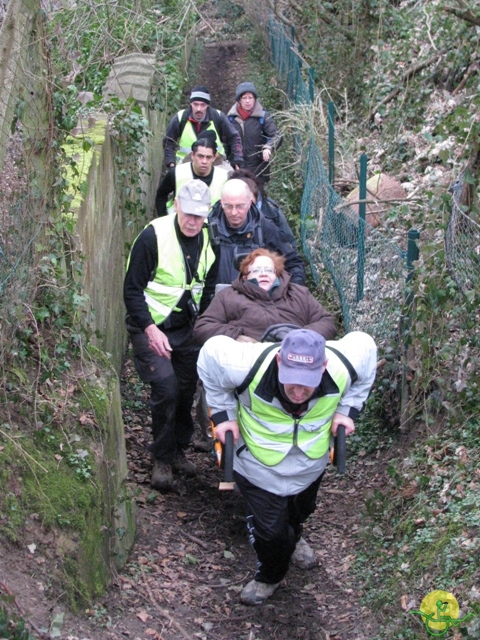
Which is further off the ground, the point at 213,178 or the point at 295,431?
the point at 213,178

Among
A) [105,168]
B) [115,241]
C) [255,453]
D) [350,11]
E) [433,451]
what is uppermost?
[350,11]

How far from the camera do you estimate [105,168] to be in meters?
7.31

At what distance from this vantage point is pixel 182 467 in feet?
21.5

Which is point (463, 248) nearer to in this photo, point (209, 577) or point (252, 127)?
point (209, 577)

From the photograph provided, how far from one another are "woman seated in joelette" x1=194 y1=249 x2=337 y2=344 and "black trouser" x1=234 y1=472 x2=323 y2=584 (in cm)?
92

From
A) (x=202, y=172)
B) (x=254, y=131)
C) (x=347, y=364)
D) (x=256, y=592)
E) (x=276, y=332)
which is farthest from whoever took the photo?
(x=254, y=131)

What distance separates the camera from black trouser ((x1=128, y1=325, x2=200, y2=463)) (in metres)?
5.96

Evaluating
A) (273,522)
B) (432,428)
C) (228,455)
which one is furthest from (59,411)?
(432,428)

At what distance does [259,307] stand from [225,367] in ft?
2.88

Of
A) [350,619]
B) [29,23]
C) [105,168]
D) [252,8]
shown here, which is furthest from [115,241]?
[252,8]

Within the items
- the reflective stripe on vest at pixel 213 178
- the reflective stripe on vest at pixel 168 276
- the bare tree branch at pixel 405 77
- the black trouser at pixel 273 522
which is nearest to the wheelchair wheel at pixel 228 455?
the black trouser at pixel 273 522

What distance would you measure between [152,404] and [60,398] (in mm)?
1263

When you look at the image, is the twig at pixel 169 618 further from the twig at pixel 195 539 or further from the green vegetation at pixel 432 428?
the green vegetation at pixel 432 428

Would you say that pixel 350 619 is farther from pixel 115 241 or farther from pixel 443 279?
pixel 115 241
